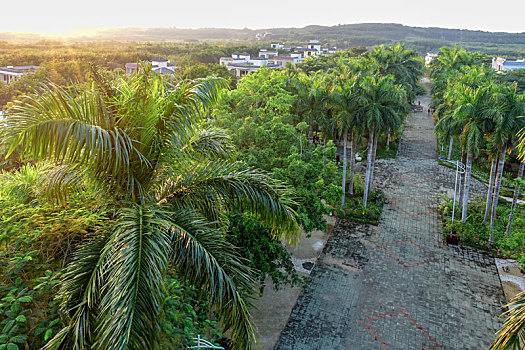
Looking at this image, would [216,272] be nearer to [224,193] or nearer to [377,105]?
[224,193]

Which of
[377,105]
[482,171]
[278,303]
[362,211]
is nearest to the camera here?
[278,303]

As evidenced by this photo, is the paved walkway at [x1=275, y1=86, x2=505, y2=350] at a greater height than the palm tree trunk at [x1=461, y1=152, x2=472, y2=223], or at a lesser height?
lesser

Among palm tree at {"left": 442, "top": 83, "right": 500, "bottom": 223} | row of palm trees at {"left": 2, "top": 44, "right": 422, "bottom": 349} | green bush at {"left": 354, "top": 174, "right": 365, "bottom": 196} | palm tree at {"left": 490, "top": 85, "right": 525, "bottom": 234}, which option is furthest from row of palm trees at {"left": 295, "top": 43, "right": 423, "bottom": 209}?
row of palm trees at {"left": 2, "top": 44, "right": 422, "bottom": 349}

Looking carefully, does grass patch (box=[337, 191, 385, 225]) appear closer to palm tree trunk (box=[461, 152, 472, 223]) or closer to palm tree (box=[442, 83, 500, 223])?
palm tree trunk (box=[461, 152, 472, 223])

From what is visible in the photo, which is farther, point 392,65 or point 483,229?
point 392,65

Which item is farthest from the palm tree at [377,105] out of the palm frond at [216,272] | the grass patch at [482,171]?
the palm frond at [216,272]

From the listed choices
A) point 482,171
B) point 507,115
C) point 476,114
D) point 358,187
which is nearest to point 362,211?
point 358,187

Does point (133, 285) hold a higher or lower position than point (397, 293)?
higher
